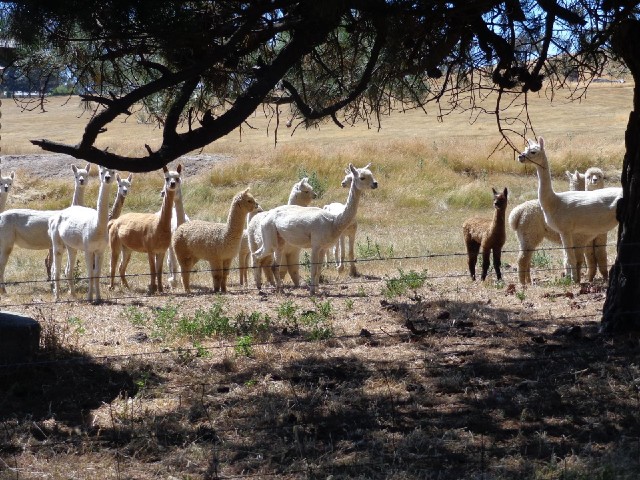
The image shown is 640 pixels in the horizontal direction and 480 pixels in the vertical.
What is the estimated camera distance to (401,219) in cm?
2534

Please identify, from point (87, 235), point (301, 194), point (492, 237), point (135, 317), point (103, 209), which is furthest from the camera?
point (301, 194)

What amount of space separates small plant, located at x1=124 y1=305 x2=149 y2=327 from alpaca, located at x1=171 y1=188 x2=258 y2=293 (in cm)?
262

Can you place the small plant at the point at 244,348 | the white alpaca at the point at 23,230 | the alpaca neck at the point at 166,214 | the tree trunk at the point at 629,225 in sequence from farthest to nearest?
the white alpaca at the point at 23,230
the alpaca neck at the point at 166,214
the small plant at the point at 244,348
the tree trunk at the point at 629,225

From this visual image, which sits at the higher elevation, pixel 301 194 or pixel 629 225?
pixel 301 194

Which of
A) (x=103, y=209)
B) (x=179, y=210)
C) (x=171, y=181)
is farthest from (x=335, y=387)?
(x=179, y=210)

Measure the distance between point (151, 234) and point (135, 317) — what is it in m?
4.46

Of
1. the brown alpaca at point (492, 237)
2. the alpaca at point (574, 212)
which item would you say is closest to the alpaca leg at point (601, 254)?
the alpaca at point (574, 212)

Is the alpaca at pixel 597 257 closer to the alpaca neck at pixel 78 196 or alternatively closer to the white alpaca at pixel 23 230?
the white alpaca at pixel 23 230

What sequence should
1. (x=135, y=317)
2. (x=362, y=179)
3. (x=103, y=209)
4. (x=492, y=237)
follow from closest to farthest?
1. (x=135, y=317)
2. (x=103, y=209)
3. (x=492, y=237)
4. (x=362, y=179)

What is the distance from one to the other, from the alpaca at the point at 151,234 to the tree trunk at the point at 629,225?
735 centimetres

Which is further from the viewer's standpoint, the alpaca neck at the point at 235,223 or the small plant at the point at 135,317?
the alpaca neck at the point at 235,223

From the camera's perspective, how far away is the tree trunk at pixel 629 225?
8.03 m

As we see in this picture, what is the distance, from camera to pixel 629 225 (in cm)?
813

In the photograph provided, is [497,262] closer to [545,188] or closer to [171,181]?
[545,188]
